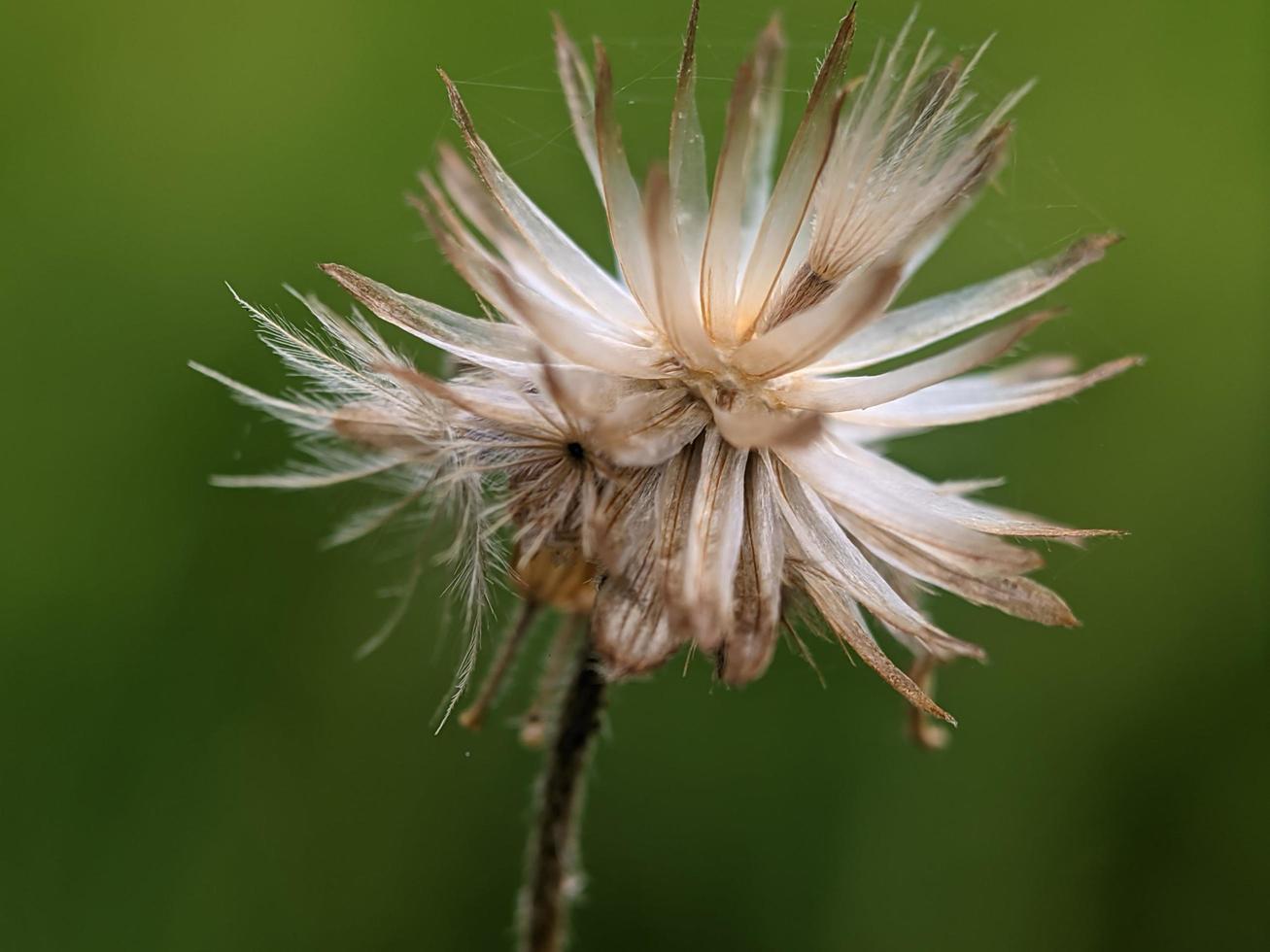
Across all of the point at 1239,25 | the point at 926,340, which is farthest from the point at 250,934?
the point at 1239,25

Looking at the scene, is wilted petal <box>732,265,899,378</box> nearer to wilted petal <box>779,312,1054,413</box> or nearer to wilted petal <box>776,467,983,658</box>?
wilted petal <box>779,312,1054,413</box>

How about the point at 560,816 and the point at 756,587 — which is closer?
the point at 756,587

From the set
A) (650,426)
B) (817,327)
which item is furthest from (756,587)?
(817,327)

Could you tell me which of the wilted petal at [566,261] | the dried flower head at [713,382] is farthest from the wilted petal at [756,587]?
the wilted petal at [566,261]

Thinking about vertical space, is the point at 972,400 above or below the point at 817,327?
above

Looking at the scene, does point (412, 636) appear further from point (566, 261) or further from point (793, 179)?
point (793, 179)
